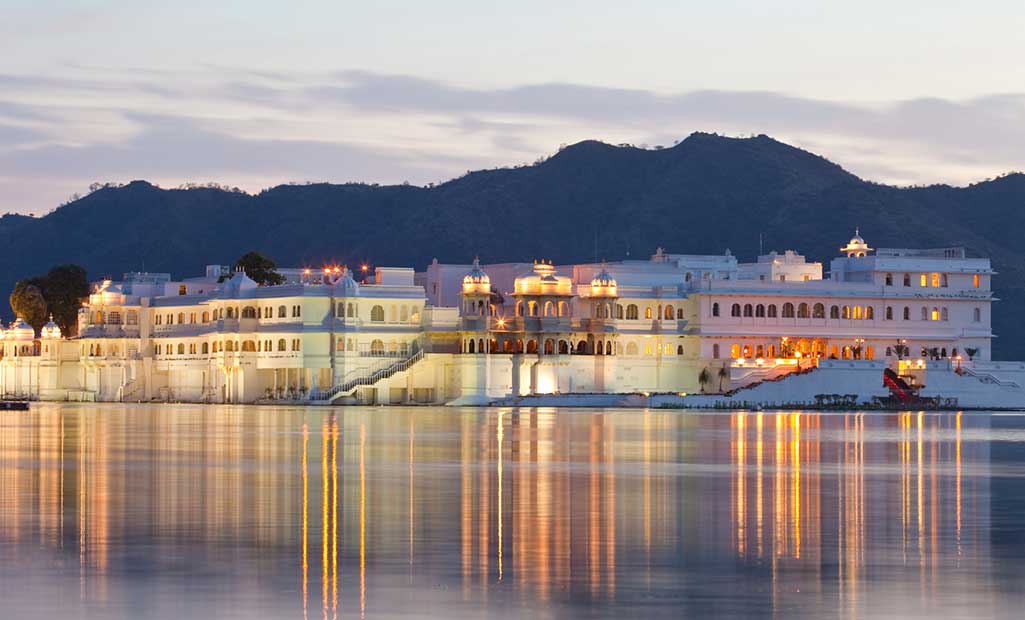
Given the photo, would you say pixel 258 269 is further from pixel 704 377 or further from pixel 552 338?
pixel 704 377

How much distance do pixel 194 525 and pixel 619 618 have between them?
10.6 meters

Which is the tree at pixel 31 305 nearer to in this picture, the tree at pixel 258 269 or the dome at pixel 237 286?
the tree at pixel 258 269

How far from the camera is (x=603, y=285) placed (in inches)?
5039

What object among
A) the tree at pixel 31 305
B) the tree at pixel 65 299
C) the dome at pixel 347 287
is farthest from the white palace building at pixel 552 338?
the tree at pixel 65 299

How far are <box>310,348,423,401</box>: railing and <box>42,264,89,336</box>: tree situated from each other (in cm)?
4127

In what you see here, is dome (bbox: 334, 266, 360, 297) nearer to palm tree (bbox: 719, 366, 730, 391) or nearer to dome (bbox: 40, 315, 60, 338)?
palm tree (bbox: 719, 366, 730, 391)

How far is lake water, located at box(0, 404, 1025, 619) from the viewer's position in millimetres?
21469

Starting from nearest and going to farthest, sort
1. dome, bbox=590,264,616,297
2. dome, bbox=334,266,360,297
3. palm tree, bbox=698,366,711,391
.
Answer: dome, bbox=334,266,360,297, dome, bbox=590,264,616,297, palm tree, bbox=698,366,711,391

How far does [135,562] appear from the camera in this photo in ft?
80.2

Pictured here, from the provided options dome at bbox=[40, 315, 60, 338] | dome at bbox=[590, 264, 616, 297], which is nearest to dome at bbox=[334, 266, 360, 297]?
dome at bbox=[590, 264, 616, 297]

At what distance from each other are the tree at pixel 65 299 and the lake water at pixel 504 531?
346 ft

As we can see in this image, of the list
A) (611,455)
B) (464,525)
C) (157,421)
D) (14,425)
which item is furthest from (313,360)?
(464,525)

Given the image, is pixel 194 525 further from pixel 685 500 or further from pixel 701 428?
pixel 701 428

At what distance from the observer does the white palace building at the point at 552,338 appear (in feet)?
403
